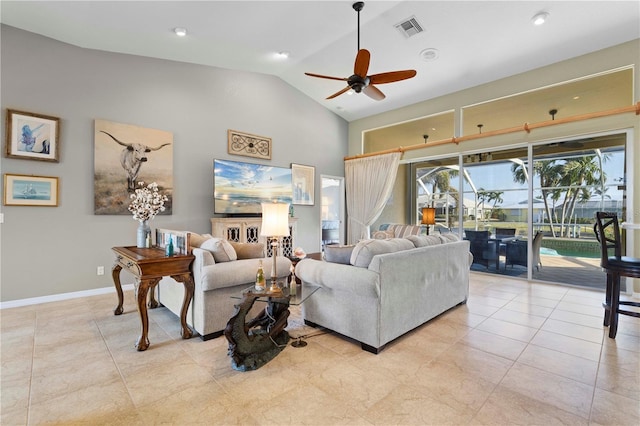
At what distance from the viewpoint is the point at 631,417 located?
164cm

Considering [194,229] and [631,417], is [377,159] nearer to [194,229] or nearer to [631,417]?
[194,229]

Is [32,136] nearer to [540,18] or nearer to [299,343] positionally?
[299,343]

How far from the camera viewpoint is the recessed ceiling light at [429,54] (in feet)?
15.0

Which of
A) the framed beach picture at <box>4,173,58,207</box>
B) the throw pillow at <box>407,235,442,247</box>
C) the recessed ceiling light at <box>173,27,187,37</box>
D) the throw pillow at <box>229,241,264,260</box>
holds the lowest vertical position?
the throw pillow at <box>229,241,264,260</box>

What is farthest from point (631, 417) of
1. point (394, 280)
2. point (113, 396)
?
point (113, 396)

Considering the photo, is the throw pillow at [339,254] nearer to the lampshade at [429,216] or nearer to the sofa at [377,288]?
the sofa at [377,288]

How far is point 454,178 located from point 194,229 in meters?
5.01

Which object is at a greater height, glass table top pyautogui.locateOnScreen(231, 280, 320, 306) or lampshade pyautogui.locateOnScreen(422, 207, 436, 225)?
lampshade pyautogui.locateOnScreen(422, 207, 436, 225)

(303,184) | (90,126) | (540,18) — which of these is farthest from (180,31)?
(540,18)

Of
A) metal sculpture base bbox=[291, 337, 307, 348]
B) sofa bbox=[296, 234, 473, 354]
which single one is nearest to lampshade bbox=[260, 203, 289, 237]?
sofa bbox=[296, 234, 473, 354]

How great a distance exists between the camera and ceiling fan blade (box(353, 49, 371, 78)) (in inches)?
124

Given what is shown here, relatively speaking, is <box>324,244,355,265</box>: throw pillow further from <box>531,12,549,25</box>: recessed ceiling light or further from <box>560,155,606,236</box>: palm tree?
<box>560,155,606,236</box>: palm tree

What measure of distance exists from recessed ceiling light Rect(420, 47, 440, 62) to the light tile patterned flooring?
395 centimetres

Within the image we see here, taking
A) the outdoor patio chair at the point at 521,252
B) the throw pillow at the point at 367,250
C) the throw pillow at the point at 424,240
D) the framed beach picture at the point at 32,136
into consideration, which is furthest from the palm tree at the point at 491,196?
the framed beach picture at the point at 32,136
